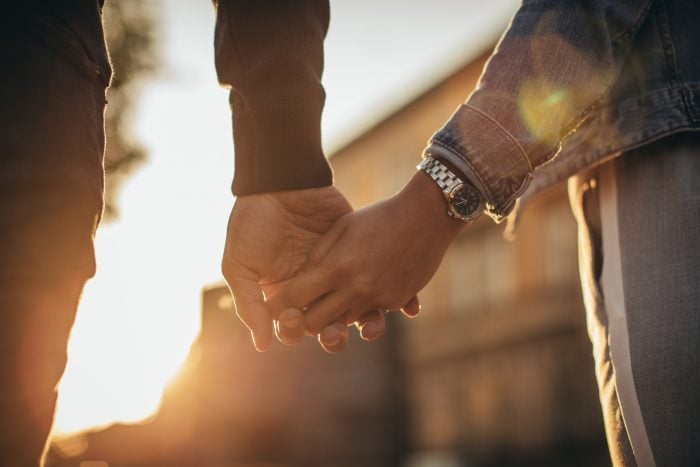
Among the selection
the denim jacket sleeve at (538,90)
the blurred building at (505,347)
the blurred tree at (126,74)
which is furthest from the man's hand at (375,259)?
the blurred building at (505,347)

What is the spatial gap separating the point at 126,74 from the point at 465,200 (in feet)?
18.0

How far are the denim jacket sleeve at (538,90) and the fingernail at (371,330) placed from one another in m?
0.51

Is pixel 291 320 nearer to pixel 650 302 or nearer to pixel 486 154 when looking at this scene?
pixel 486 154

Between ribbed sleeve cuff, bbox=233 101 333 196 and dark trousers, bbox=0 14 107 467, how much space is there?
2.40ft

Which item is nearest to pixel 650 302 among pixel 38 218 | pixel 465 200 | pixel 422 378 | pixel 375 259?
pixel 465 200

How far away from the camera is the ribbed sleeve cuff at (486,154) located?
185 cm

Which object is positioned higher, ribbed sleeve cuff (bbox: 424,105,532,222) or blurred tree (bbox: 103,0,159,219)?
blurred tree (bbox: 103,0,159,219)

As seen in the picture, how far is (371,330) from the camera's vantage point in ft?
6.97

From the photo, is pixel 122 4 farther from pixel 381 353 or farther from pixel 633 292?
pixel 633 292

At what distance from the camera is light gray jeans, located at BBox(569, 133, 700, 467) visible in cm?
166

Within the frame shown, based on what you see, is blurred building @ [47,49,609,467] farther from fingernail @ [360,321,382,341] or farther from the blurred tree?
fingernail @ [360,321,382,341]

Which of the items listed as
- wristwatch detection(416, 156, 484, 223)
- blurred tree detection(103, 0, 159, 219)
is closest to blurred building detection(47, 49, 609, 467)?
blurred tree detection(103, 0, 159, 219)

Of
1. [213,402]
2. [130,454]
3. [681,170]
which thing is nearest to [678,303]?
[681,170]

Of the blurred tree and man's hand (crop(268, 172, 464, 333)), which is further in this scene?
the blurred tree
